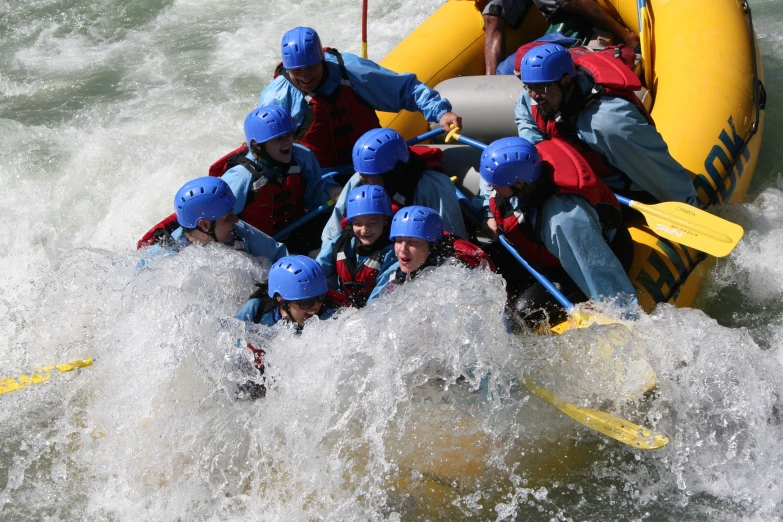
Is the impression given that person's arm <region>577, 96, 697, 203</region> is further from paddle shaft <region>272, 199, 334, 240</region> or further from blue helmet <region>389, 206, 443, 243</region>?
paddle shaft <region>272, 199, 334, 240</region>

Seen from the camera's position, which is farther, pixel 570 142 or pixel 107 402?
pixel 570 142

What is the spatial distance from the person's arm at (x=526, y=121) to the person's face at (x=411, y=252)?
3.46 feet

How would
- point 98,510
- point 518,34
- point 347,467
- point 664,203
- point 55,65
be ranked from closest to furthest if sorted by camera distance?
point 347,467, point 98,510, point 664,203, point 518,34, point 55,65

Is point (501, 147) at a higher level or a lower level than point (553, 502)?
higher

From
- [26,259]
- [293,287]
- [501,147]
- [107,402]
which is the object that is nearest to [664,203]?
[501,147]

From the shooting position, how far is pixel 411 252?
12.5 feet

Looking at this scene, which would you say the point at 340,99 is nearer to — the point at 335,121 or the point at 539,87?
the point at 335,121

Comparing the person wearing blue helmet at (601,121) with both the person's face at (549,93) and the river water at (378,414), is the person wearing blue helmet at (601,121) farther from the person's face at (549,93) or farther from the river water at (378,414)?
the river water at (378,414)

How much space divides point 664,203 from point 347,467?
1.95m

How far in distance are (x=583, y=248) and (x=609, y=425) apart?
0.76 metres

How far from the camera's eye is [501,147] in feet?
12.8

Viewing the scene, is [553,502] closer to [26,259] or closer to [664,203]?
[664,203]

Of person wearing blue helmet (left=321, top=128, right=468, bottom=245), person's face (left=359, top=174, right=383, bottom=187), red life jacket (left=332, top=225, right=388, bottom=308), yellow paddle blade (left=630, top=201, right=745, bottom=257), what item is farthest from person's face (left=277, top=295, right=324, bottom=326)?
yellow paddle blade (left=630, top=201, right=745, bottom=257)

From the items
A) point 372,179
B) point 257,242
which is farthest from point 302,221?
point 372,179
